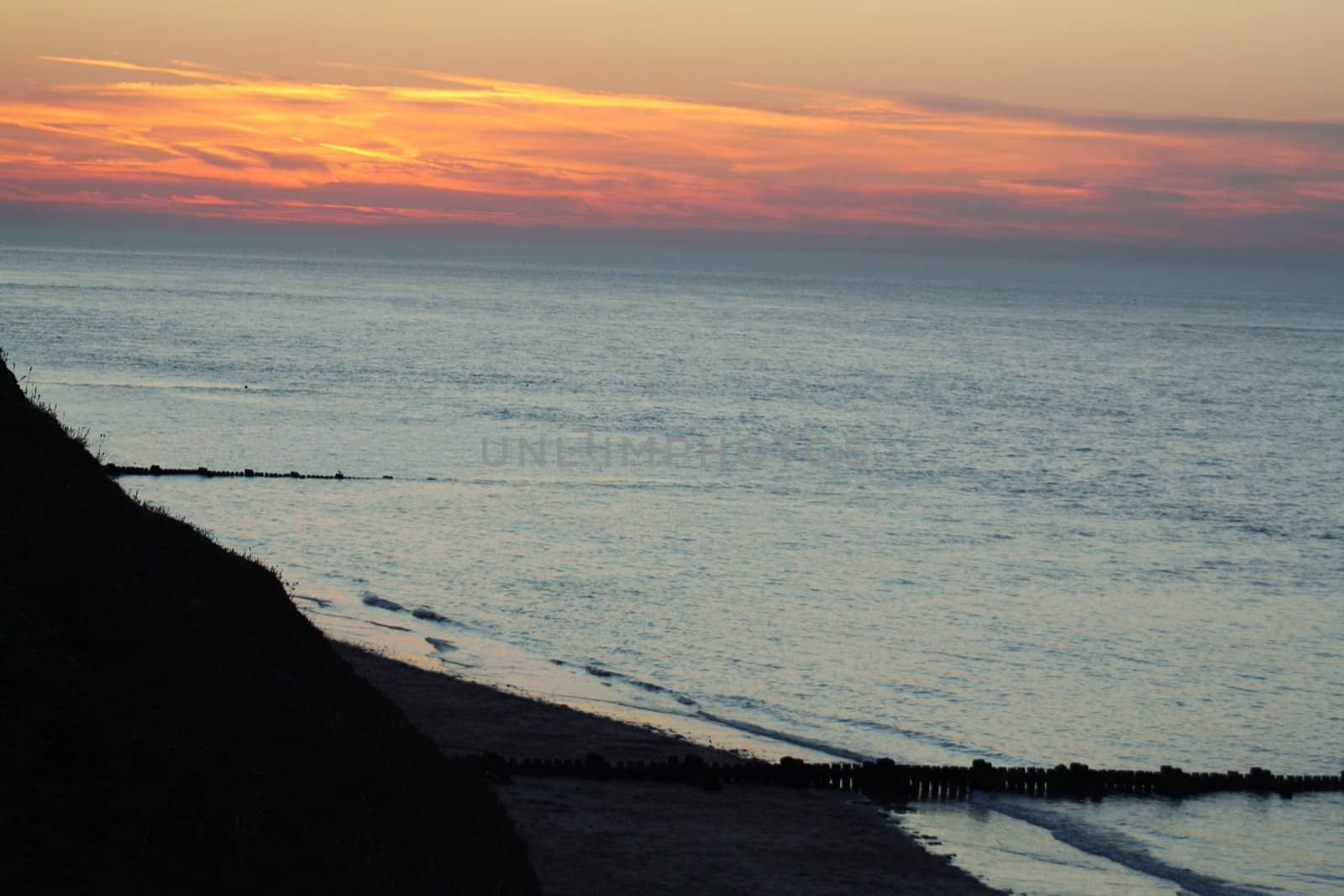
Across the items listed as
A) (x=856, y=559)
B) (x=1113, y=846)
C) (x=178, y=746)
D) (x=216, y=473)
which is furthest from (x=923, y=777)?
(x=216, y=473)

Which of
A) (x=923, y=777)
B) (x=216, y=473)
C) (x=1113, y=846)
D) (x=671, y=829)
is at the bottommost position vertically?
(x=671, y=829)

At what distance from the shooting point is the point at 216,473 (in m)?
54.3

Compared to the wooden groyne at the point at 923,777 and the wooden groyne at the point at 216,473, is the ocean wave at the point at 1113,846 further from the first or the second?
the wooden groyne at the point at 216,473

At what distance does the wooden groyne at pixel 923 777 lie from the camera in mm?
21781

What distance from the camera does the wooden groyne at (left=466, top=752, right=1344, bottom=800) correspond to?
858 inches

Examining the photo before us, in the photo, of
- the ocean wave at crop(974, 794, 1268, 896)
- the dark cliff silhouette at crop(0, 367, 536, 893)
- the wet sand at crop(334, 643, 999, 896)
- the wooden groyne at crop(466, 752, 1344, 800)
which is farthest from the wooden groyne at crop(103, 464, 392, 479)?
the ocean wave at crop(974, 794, 1268, 896)

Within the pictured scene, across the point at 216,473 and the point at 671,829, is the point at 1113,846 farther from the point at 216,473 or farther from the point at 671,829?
the point at 216,473

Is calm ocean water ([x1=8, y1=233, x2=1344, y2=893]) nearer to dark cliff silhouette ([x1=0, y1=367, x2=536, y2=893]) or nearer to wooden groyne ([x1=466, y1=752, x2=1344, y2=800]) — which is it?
wooden groyne ([x1=466, y1=752, x2=1344, y2=800])

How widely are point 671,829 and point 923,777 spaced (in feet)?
16.9

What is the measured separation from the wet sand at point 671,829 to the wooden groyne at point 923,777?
0.24 m

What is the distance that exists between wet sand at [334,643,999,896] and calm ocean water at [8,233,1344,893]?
1.37 metres

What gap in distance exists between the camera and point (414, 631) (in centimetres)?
3167

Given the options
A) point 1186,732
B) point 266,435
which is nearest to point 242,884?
point 1186,732

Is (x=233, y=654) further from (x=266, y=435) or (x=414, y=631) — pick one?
(x=266, y=435)
